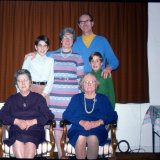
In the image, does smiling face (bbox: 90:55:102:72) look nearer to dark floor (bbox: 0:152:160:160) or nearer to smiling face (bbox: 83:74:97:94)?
smiling face (bbox: 83:74:97:94)

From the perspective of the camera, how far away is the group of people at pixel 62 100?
3256mm

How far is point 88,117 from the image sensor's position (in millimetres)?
3434

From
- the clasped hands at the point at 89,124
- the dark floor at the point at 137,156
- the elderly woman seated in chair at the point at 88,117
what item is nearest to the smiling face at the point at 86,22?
the elderly woman seated in chair at the point at 88,117

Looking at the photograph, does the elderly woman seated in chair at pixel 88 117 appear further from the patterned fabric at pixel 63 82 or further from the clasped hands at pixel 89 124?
the patterned fabric at pixel 63 82

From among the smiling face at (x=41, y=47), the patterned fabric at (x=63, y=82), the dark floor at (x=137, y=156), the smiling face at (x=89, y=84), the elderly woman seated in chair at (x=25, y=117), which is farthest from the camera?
the dark floor at (x=137, y=156)

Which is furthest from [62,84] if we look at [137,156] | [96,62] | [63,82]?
[137,156]

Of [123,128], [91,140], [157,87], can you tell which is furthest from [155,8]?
[91,140]

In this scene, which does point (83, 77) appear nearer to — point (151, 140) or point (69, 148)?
point (69, 148)

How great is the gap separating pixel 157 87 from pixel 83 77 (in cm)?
233

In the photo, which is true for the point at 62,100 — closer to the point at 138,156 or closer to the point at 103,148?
the point at 103,148

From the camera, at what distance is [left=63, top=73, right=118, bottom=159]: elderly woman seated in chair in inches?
128

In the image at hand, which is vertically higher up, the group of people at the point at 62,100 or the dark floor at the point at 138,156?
the group of people at the point at 62,100

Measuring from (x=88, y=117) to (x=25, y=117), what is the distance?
821 mm

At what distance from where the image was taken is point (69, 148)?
10.9 ft
